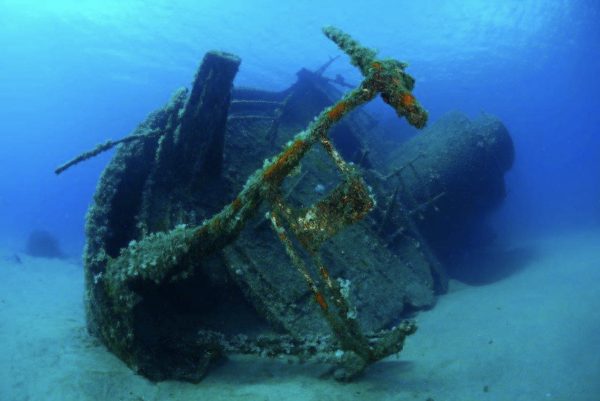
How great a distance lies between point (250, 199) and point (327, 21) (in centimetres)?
4659

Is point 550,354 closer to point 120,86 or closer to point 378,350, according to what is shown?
point 378,350

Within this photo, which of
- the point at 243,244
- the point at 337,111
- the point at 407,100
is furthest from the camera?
the point at 243,244

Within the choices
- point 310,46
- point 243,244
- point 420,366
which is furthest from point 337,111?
point 310,46

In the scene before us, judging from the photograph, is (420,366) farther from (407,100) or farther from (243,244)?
(407,100)

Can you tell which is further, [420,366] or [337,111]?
[420,366]

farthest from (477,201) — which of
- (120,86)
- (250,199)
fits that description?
(120,86)

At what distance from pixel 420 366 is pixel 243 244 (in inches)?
109

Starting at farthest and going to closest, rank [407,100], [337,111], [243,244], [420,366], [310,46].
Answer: [310,46] < [243,244] < [420,366] < [337,111] < [407,100]

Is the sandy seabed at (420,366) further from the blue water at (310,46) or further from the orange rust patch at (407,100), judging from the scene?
the blue water at (310,46)

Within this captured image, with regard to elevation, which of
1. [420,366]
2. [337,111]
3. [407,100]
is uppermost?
[407,100]

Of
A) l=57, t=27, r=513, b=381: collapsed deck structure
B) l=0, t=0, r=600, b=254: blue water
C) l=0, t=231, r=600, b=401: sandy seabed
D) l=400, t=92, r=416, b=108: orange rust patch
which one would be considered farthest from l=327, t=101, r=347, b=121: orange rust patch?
l=0, t=0, r=600, b=254: blue water

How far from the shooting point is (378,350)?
3736 millimetres

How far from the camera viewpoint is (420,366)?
179 inches

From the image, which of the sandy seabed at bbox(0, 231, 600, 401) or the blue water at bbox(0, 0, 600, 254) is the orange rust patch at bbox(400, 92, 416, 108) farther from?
the blue water at bbox(0, 0, 600, 254)
